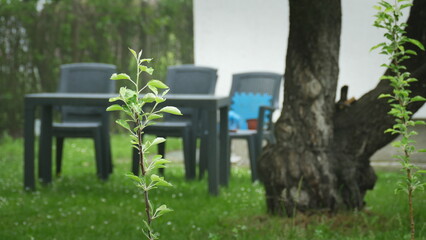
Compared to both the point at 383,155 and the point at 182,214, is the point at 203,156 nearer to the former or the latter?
the point at 383,155

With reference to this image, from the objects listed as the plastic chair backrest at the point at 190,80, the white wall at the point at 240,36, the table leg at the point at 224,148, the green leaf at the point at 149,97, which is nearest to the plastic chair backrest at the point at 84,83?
the plastic chair backrest at the point at 190,80

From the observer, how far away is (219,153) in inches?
216

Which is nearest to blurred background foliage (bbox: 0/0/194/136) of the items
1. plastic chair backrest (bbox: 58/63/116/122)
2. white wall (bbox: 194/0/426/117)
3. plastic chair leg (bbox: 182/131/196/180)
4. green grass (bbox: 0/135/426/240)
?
white wall (bbox: 194/0/426/117)

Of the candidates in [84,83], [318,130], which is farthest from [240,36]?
[318,130]

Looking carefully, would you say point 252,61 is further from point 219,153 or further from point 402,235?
point 402,235

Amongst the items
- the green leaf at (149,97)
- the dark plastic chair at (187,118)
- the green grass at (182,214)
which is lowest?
the green grass at (182,214)

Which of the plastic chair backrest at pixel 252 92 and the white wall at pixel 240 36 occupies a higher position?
the white wall at pixel 240 36

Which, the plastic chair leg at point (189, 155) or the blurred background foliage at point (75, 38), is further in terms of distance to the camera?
the blurred background foliage at point (75, 38)

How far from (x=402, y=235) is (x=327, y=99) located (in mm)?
832

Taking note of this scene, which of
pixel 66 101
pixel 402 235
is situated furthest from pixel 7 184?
pixel 402 235

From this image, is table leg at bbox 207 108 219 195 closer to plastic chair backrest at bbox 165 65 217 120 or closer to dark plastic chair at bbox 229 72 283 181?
dark plastic chair at bbox 229 72 283 181

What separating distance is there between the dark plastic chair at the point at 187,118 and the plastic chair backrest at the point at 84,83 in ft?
1.81

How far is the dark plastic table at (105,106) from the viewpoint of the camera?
16.3 ft

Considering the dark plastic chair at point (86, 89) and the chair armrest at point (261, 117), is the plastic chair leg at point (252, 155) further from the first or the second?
the dark plastic chair at point (86, 89)
